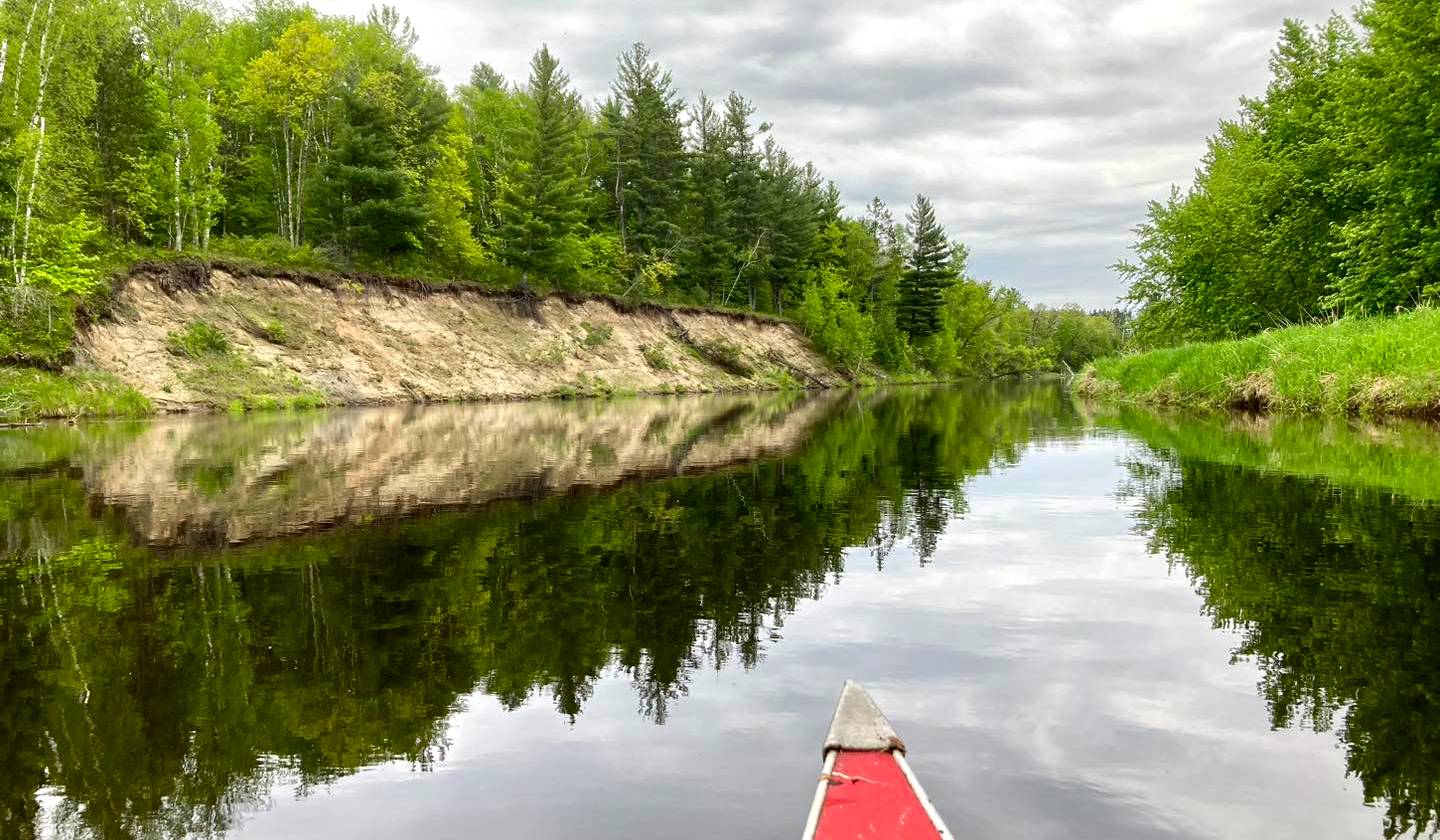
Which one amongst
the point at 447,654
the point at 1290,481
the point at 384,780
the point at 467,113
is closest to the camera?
the point at 384,780

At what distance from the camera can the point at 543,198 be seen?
55219 millimetres

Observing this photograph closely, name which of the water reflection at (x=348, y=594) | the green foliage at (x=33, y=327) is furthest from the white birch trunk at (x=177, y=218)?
the water reflection at (x=348, y=594)

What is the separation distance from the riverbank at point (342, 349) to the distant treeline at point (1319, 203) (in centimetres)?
3268

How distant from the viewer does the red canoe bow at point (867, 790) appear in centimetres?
316

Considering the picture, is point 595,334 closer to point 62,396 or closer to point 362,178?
point 362,178

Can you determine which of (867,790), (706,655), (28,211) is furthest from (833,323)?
(867,790)

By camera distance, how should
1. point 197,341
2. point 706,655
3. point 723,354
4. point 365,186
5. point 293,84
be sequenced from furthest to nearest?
point 723,354 → point 293,84 → point 365,186 → point 197,341 → point 706,655

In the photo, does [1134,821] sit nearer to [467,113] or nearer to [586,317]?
[586,317]

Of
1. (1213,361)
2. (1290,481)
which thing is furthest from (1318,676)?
(1213,361)

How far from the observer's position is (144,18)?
152 feet

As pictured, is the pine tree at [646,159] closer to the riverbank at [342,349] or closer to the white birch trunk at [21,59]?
the riverbank at [342,349]

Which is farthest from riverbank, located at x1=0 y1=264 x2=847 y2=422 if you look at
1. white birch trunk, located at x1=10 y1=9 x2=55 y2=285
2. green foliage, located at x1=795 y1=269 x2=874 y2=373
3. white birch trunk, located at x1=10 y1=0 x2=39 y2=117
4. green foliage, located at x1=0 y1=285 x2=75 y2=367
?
green foliage, located at x1=795 y1=269 x2=874 y2=373

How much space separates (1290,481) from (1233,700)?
8945mm

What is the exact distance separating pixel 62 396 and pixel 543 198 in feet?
104
